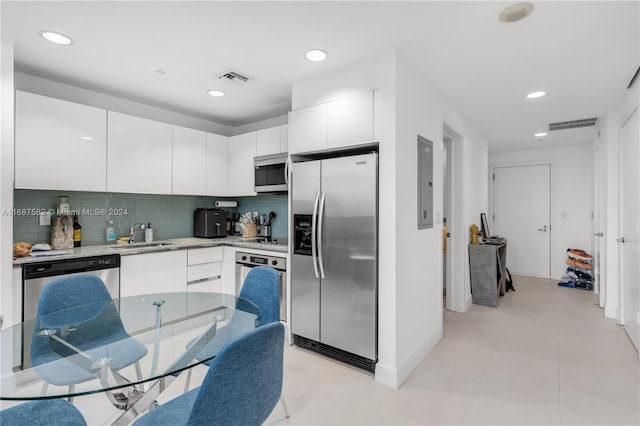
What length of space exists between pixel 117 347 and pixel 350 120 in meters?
2.20

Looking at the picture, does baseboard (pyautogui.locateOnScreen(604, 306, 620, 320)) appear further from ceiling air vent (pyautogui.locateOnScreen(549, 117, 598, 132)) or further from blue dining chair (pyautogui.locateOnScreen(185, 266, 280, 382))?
blue dining chair (pyautogui.locateOnScreen(185, 266, 280, 382))

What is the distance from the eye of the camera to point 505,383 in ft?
7.98

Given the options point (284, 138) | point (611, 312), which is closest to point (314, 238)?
point (284, 138)

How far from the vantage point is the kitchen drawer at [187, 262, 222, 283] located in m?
3.49

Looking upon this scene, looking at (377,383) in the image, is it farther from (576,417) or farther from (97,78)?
(97,78)

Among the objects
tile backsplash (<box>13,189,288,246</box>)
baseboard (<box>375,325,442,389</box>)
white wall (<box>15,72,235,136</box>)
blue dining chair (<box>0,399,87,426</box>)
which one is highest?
white wall (<box>15,72,235,136</box>)

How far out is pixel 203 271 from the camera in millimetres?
3611

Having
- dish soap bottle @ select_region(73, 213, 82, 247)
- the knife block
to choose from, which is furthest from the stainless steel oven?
dish soap bottle @ select_region(73, 213, 82, 247)

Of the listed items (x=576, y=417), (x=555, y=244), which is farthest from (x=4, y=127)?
(x=555, y=244)

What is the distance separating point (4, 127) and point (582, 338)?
5.44 meters

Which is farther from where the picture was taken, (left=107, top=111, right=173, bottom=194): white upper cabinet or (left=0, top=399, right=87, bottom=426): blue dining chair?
(left=107, top=111, right=173, bottom=194): white upper cabinet

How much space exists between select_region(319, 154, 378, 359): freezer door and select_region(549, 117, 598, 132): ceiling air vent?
358cm

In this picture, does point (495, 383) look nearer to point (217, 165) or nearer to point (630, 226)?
point (630, 226)

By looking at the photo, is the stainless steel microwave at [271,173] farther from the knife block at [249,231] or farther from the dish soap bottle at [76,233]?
the dish soap bottle at [76,233]
